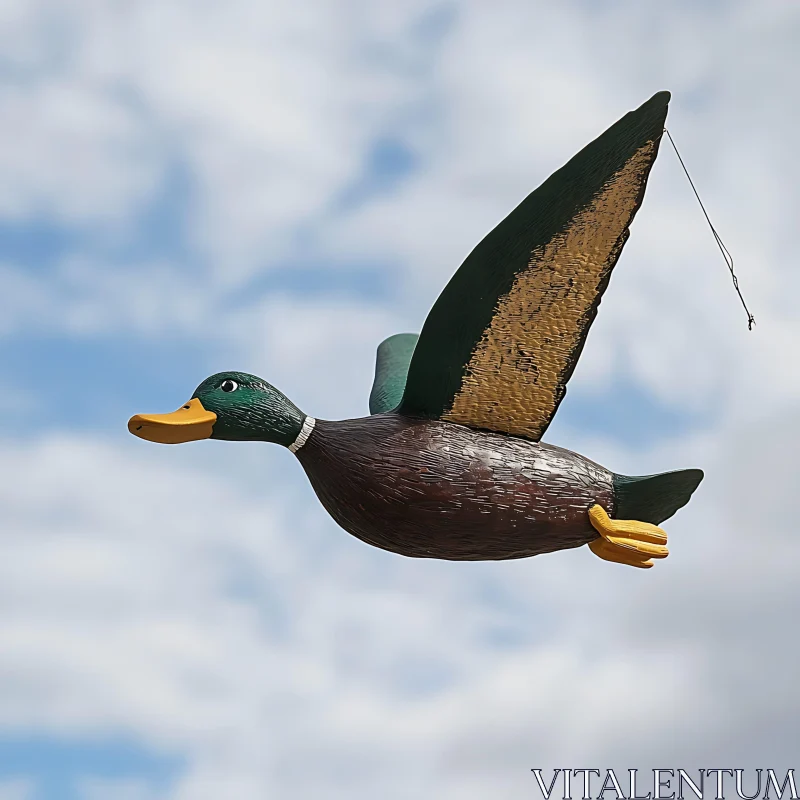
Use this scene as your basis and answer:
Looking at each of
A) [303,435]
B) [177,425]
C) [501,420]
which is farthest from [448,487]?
[177,425]

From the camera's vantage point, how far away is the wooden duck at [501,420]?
3.94 m

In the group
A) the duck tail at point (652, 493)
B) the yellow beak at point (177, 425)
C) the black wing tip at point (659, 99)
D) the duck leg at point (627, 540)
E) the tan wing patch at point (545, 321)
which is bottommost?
the duck leg at point (627, 540)

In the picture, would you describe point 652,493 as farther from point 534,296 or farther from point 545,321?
point 534,296

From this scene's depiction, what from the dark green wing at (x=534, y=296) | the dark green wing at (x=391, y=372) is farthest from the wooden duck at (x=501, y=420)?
the dark green wing at (x=391, y=372)

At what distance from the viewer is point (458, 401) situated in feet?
13.7

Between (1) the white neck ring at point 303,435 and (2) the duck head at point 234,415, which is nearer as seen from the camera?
(2) the duck head at point 234,415

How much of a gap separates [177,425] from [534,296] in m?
1.25

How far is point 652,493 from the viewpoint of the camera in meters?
4.25

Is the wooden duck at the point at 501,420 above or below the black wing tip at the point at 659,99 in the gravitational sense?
below

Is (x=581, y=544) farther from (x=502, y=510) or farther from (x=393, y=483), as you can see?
(x=393, y=483)

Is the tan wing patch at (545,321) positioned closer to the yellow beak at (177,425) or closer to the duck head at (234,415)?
the duck head at (234,415)

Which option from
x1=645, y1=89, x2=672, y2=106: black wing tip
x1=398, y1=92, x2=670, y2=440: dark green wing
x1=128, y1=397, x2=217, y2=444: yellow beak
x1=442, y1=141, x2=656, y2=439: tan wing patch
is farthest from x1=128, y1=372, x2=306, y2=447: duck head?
x1=645, y1=89, x2=672, y2=106: black wing tip

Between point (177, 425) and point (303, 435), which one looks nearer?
point (177, 425)

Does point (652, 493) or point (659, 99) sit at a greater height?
point (659, 99)
